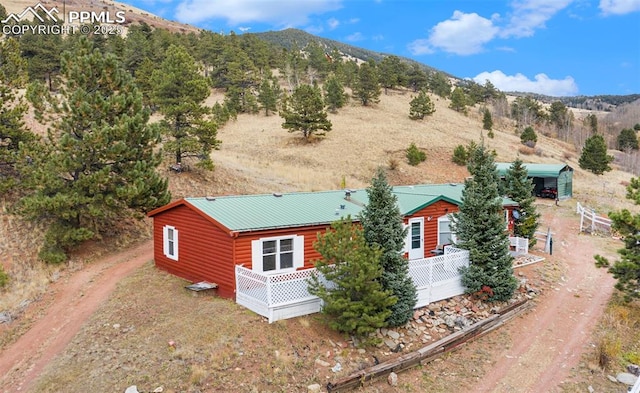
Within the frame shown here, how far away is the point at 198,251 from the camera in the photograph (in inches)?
669

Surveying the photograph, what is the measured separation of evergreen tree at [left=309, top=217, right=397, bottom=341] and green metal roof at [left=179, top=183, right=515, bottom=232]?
8.95ft

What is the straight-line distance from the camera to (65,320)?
49.0ft

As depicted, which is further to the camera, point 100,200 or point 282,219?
point 100,200

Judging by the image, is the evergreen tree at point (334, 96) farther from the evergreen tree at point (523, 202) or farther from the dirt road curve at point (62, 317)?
the dirt road curve at point (62, 317)

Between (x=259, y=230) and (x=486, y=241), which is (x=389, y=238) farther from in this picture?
(x=486, y=241)

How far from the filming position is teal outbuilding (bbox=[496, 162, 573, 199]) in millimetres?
37219

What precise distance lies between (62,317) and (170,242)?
15.6 ft

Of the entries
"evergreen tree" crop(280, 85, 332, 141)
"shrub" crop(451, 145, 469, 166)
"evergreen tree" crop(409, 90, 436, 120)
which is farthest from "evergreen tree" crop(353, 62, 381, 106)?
"shrub" crop(451, 145, 469, 166)

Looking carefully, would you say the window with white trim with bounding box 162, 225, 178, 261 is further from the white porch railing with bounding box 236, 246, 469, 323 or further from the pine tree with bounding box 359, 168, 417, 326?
the pine tree with bounding box 359, 168, 417, 326

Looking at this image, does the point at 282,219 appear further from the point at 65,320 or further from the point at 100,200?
the point at 100,200

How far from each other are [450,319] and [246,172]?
25241 mm

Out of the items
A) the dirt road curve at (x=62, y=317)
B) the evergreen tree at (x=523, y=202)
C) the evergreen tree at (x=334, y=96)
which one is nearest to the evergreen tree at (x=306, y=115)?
the evergreen tree at (x=334, y=96)

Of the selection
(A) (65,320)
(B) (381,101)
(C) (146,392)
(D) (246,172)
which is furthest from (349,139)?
(C) (146,392)

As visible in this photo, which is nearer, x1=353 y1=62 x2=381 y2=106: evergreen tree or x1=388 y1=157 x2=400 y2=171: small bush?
x1=388 y1=157 x2=400 y2=171: small bush
